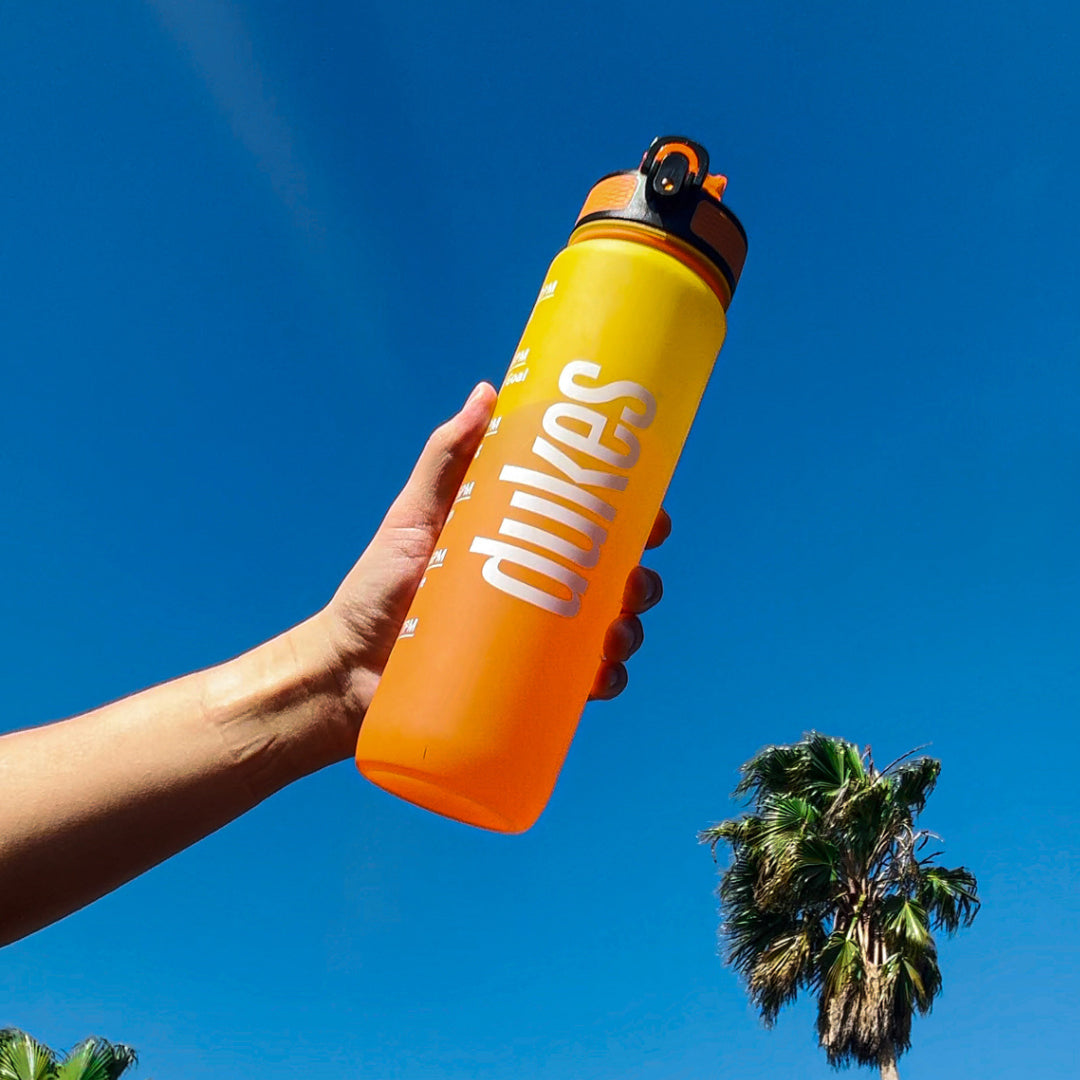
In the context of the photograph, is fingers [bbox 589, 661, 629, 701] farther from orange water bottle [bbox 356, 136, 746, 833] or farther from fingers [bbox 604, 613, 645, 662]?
orange water bottle [bbox 356, 136, 746, 833]

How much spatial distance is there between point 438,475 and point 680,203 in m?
0.94

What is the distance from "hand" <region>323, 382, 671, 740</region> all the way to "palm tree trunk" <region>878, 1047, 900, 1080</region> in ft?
30.9

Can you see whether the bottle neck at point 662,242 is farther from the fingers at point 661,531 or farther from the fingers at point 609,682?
the fingers at point 609,682

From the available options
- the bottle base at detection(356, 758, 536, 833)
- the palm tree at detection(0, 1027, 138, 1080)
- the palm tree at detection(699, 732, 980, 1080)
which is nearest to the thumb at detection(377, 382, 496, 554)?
the bottle base at detection(356, 758, 536, 833)

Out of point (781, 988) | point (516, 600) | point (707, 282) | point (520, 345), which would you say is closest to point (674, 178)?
point (707, 282)

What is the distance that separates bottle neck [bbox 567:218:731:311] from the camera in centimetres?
212

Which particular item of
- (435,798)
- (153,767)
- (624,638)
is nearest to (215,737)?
(153,767)

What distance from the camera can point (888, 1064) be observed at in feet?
33.4

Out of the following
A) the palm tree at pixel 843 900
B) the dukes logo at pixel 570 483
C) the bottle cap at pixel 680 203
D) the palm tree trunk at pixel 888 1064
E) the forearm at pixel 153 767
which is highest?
the palm tree at pixel 843 900

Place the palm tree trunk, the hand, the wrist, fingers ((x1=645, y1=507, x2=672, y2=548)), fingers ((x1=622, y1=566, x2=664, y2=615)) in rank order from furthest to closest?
the palm tree trunk, fingers ((x1=645, y1=507, x2=672, y2=548)), fingers ((x1=622, y1=566, x2=664, y2=615)), the hand, the wrist

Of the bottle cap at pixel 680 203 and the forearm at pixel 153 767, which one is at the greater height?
the bottle cap at pixel 680 203

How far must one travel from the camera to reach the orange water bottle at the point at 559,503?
1.86 meters

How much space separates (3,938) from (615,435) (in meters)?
1.51

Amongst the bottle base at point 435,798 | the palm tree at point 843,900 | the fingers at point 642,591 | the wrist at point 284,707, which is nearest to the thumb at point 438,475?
the wrist at point 284,707
